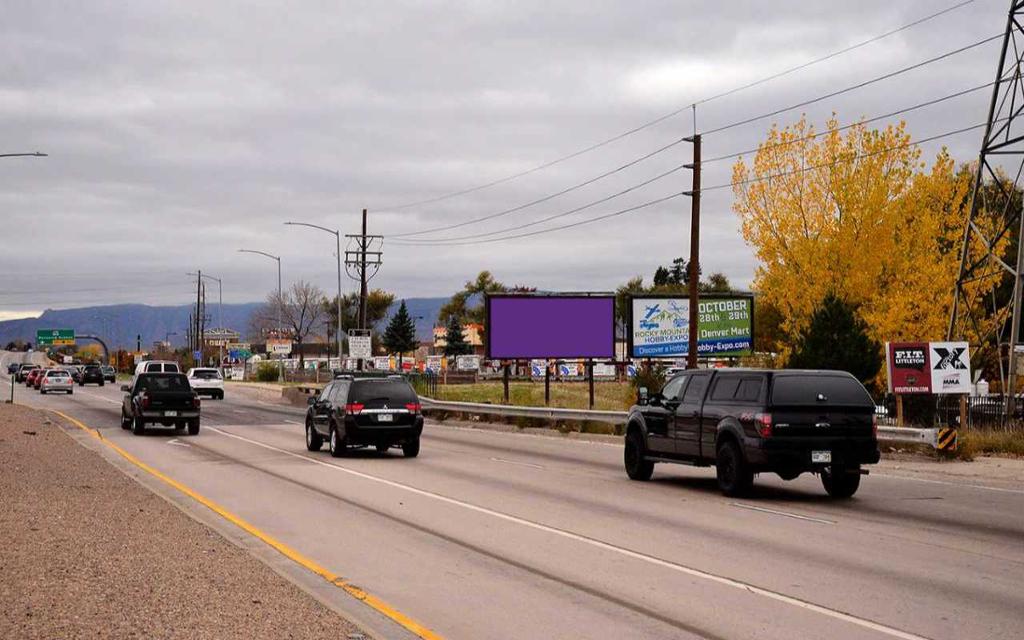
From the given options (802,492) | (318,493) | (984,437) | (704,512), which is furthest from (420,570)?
(984,437)

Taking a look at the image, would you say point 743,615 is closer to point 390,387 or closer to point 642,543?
point 642,543

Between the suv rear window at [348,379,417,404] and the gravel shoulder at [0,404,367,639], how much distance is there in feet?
29.7

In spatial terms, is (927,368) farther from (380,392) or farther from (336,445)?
(336,445)

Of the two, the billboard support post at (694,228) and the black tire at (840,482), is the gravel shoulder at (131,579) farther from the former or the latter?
the billboard support post at (694,228)

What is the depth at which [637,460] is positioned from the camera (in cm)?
2128

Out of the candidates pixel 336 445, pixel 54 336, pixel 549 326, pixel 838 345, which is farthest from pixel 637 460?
pixel 54 336

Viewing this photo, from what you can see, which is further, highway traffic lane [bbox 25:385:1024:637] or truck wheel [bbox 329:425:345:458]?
truck wheel [bbox 329:425:345:458]

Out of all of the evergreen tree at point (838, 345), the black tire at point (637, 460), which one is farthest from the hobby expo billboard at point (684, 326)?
the black tire at point (637, 460)

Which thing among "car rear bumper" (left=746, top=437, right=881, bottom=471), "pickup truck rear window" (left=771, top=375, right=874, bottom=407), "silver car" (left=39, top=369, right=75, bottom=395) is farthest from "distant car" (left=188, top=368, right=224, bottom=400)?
"car rear bumper" (left=746, top=437, right=881, bottom=471)

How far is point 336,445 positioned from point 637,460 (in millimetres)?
8371

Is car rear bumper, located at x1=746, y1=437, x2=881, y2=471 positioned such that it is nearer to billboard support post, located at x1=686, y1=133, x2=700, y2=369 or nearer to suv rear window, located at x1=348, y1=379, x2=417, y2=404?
suv rear window, located at x1=348, y1=379, x2=417, y2=404

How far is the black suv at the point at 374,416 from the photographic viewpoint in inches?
1040

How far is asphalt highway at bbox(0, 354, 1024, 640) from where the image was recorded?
9.44 meters

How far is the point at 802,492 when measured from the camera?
64.2 feet
